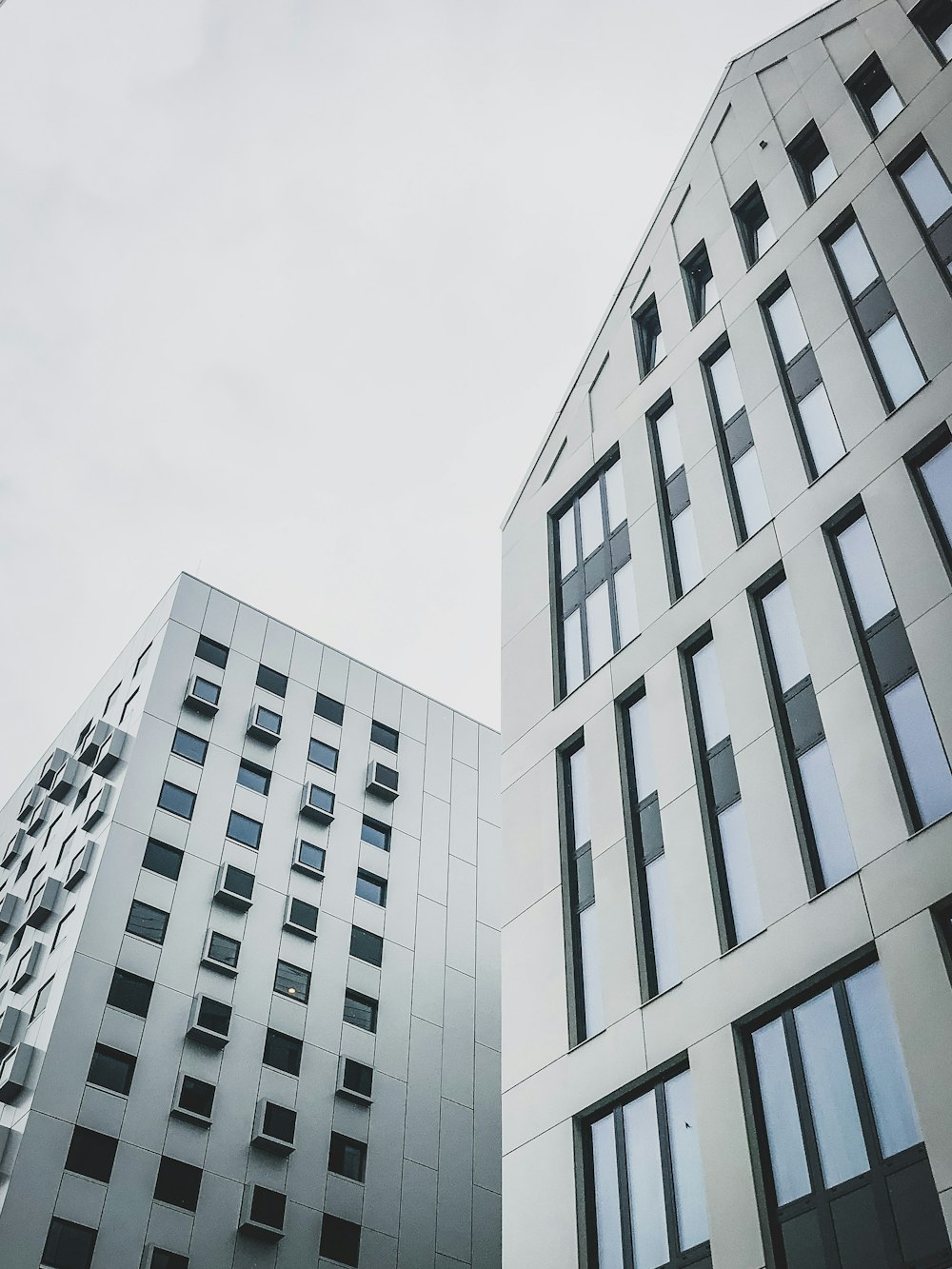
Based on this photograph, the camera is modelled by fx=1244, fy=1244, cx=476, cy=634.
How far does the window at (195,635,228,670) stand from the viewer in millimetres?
48906

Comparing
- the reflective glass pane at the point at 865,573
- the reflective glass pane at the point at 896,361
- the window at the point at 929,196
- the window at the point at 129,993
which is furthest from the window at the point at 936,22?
the window at the point at 129,993

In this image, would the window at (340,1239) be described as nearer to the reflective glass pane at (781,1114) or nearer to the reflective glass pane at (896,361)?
the reflective glass pane at (781,1114)

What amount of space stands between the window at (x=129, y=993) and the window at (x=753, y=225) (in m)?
27.5

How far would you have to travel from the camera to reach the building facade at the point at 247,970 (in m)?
35.2

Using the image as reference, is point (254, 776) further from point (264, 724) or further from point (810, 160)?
point (810, 160)

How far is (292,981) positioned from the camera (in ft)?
139

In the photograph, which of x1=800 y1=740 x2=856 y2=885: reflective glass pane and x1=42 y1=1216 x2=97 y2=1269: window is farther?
x1=42 y1=1216 x2=97 y2=1269: window

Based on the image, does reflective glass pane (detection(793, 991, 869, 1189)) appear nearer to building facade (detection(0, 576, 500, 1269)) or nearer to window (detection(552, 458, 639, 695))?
window (detection(552, 458, 639, 695))

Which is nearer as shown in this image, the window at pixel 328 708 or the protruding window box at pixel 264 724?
the protruding window box at pixel 264 724

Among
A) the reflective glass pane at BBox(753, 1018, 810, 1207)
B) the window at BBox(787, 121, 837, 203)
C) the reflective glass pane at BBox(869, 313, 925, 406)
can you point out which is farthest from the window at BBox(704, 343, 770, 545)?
the reflective glass pane at BBox(753, 1018, 810, 1207)

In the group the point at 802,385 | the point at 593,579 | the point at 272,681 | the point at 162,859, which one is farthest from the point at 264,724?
the point at 802,385

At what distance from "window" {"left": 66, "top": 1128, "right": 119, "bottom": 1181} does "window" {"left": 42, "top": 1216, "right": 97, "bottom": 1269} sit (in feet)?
4.43

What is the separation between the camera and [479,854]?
52250 millimetres

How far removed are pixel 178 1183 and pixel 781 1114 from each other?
910 inches
